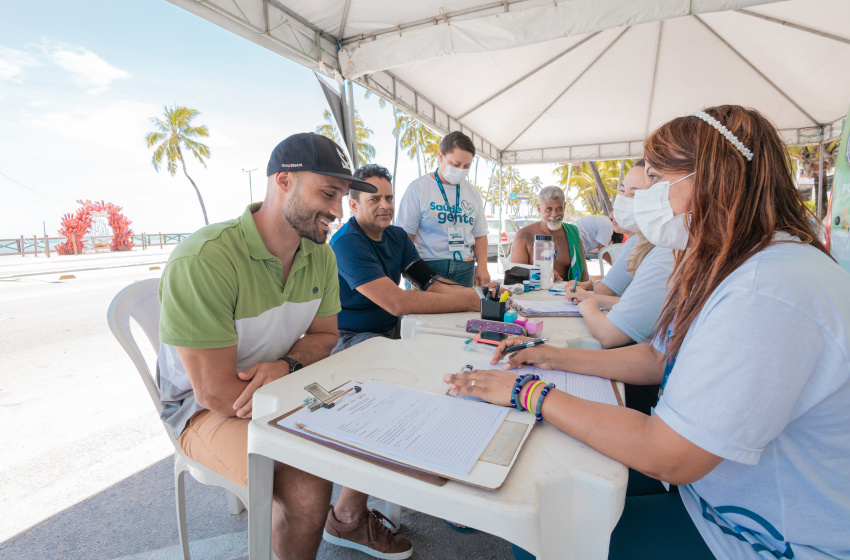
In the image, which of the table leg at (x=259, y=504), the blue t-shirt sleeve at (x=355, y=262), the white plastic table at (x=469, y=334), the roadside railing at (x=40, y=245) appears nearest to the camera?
the table leg at (x=259, y=504)

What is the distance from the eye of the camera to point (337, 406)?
968mm

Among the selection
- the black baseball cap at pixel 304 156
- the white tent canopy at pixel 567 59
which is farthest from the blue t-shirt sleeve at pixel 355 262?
the white tent canopy at pixel 567 59

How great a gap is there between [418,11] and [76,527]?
4000 mm

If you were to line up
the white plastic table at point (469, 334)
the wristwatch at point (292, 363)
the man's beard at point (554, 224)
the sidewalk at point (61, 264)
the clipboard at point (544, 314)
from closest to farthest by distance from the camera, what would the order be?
the wristwatch at point (292, 363)
the white plastic table at point (469, 334)
the clipboard at point (544, 314)
the man's beard at point (554, 224)
the sidewalk at point (61, 264)

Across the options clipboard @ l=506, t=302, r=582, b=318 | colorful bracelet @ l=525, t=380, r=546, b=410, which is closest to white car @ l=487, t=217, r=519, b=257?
clipboard @ l=506, t=302, r=582, b=318

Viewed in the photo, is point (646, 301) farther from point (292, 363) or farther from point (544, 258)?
point (544, 258)

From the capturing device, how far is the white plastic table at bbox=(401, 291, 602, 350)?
5.30 feet

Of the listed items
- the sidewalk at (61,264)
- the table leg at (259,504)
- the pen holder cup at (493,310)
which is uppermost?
the pen holder cup at (493,310)

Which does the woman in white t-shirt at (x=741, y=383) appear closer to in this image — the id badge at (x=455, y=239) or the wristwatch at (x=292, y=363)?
the wristwatch at (x=292, y=363)

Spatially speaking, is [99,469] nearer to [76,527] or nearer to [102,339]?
[76,527]

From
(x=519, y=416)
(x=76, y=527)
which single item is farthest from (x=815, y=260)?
(x=76, y=527)

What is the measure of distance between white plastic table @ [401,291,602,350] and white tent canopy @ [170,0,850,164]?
2.41 metres

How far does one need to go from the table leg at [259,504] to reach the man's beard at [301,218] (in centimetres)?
85

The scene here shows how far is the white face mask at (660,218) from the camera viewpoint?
108 centimetres
